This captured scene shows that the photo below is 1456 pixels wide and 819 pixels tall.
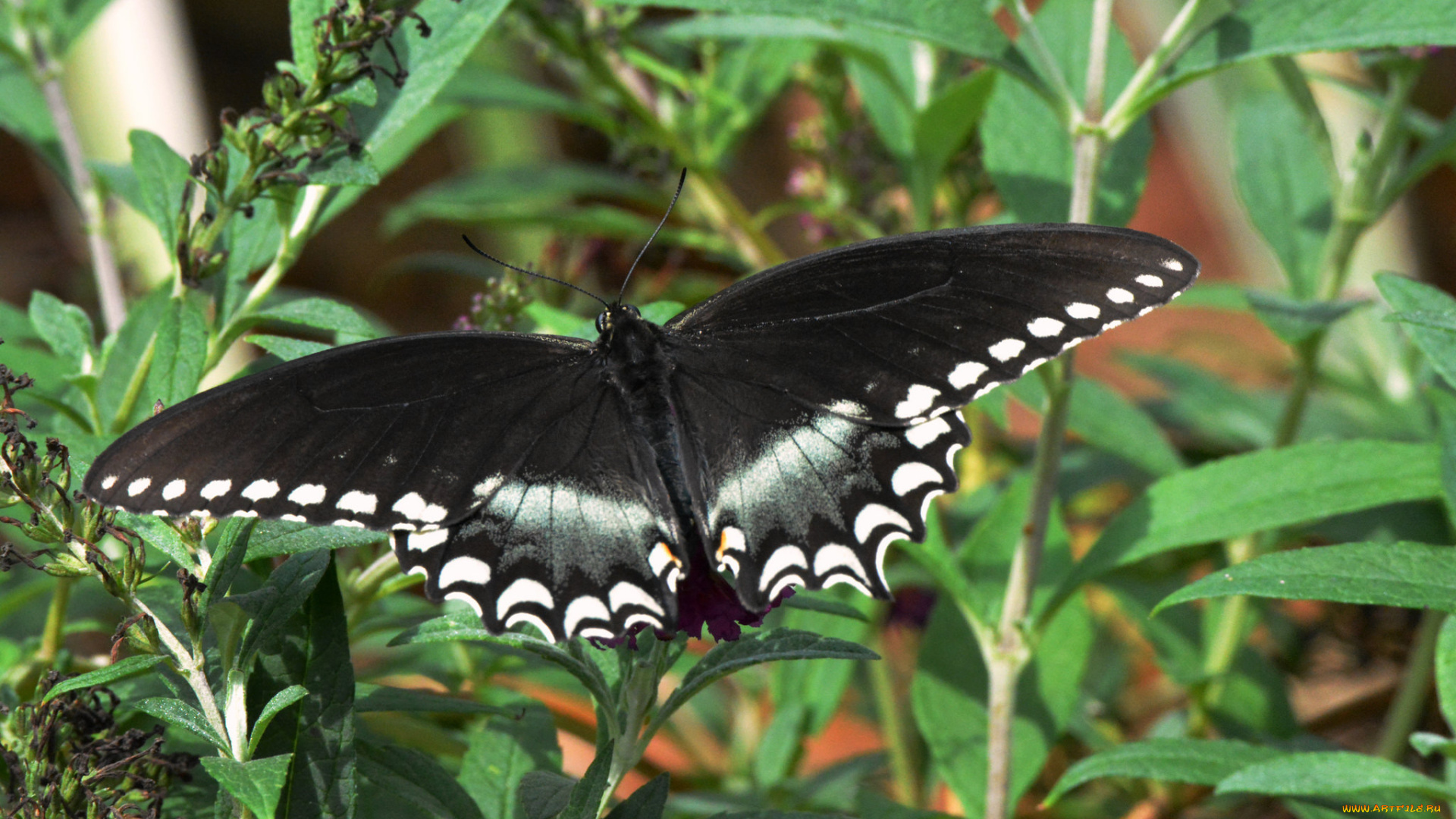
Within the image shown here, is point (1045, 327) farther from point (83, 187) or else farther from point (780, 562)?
point (83, 187)

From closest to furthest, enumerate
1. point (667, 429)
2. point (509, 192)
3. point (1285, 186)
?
point (667, 429) < point (1285, 186) < point (509, 192)

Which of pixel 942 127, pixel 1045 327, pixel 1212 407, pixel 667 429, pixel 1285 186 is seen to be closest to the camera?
pixel 1045 327

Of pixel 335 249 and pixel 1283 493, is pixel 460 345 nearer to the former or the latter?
pixel 1283 493

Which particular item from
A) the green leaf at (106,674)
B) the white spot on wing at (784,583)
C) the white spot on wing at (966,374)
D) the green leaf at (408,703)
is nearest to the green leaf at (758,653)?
the white spot on wing at (784,583)

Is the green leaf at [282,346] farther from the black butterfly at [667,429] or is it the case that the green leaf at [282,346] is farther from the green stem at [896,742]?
the green stem at [896,742]

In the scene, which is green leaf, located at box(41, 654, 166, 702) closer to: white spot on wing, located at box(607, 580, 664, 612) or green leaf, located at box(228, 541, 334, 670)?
green leaf, located at box(228, 541, 334, 670)

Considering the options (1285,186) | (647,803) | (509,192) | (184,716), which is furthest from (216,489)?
(1285,186)

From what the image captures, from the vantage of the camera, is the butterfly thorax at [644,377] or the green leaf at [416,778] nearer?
the green leaf at [416,778]
